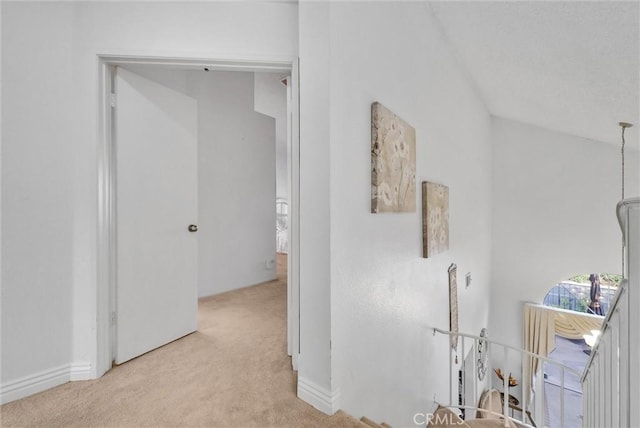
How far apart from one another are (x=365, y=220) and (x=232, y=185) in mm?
2788

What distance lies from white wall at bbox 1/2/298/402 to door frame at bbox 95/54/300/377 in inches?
1.2

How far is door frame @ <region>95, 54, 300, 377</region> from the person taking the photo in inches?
65.8

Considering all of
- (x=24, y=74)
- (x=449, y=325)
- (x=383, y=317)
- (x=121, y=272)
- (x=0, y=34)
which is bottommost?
(x=449, y=325)

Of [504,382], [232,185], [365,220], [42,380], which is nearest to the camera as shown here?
[42,380]

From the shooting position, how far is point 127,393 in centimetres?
152

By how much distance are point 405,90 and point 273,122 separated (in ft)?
8.95

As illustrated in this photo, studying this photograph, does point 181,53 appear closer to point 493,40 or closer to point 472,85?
point 493,40

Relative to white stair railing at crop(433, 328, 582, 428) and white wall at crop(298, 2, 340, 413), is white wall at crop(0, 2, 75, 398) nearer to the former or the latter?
white wall at crop(298, 2, 340, 413)

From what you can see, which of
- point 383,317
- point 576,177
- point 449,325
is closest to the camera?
point 383,317

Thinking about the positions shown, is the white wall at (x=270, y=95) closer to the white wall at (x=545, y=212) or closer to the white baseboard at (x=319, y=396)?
the white baseboard at (x=319, y=396)

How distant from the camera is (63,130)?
160cm

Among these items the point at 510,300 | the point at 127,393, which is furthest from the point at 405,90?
the point at 510,300

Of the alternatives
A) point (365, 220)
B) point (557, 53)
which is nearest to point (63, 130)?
point (365, 220)

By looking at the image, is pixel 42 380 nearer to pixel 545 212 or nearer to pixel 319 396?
pixel 319 396
